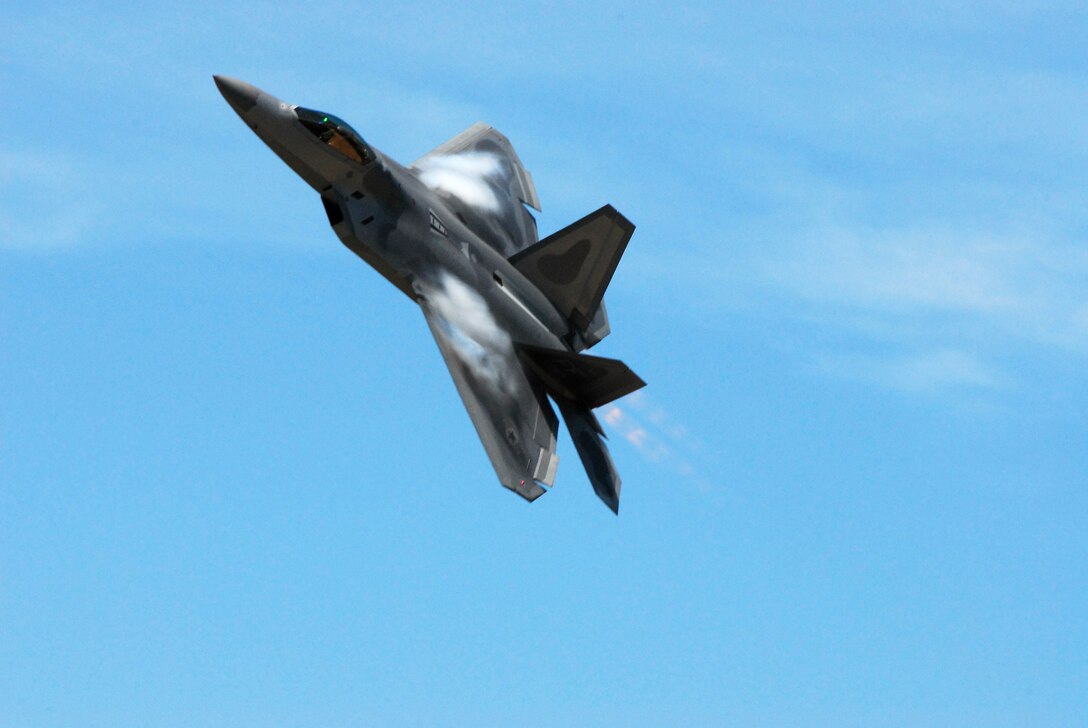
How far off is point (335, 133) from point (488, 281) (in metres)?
5.72

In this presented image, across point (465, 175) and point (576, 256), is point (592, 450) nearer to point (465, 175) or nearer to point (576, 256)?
point (576, 256)

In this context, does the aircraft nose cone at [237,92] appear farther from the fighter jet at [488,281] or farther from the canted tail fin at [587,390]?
the canted tail fin at [587,390]

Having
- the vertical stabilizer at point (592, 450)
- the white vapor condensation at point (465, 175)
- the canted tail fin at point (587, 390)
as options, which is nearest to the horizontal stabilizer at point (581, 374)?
the canted tail fin at point (587, 390)

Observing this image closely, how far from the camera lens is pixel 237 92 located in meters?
45.1

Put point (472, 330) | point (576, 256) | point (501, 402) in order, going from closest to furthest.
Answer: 1. point (501, 402)
2. point (472, 330)
3. point (576, 256)

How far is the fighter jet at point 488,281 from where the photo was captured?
45.3 meters

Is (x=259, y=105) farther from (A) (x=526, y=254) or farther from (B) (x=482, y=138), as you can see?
(B) (x=482, y=138)

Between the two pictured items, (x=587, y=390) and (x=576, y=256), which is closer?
(x=587, y=390)

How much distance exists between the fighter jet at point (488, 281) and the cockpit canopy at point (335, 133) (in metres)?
0.03

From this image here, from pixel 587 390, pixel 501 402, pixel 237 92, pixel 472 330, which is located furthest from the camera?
pixel 587 390

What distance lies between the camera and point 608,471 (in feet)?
159

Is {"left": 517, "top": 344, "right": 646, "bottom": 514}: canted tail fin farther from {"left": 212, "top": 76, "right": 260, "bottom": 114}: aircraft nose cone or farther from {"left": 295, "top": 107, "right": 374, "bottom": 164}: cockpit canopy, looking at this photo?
{"left": 212, "top": 76, "right": 260, "bottom": 114}: aircraft nose cone

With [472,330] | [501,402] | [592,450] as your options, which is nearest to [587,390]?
[592,450]

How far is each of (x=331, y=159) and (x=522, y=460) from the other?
917 centimetres
